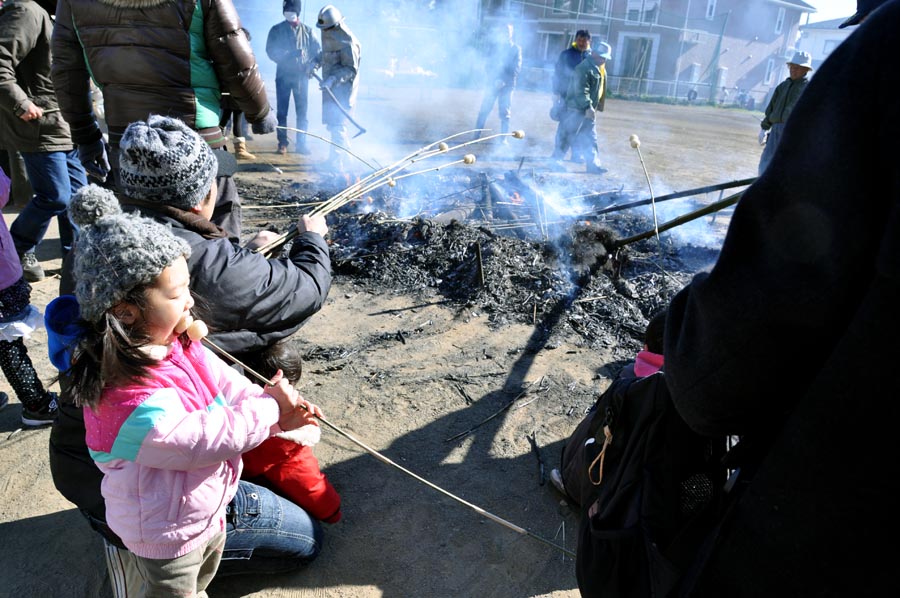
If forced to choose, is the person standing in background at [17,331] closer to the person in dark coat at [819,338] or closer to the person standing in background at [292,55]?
the person in dark coat at [819,338]

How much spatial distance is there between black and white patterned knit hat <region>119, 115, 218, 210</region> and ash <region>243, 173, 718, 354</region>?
259 centimetres

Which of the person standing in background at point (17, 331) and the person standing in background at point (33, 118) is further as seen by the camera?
the person standing in background at point (33, 118)

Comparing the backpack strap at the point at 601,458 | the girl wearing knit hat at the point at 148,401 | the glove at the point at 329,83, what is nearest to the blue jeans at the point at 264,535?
the girl wearing knit hat at the point at 148,401

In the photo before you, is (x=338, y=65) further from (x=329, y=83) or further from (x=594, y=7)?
(x=594, y=7)

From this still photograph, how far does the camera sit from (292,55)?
31.1 feet

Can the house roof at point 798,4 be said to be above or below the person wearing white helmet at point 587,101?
above

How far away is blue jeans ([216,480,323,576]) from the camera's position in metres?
2.14

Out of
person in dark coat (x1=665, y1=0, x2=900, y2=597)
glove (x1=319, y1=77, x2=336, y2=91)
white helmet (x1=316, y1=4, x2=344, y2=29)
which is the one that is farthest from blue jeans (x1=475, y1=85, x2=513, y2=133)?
person in dark coat (x1=665, y1=0, x2=900, y2=597)

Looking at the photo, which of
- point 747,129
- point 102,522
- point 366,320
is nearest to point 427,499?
point 102,522

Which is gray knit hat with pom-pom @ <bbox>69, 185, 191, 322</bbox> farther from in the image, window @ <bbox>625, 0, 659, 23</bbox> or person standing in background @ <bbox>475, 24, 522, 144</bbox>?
window @ <bbox>625, 0, 659, 23</bbox>

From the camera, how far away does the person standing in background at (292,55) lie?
9445 millimetres

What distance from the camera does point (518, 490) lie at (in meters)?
2.83

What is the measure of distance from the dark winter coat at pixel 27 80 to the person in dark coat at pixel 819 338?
498 cm

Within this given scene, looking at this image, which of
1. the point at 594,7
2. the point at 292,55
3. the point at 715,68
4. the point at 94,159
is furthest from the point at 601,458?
the point at 715,68
